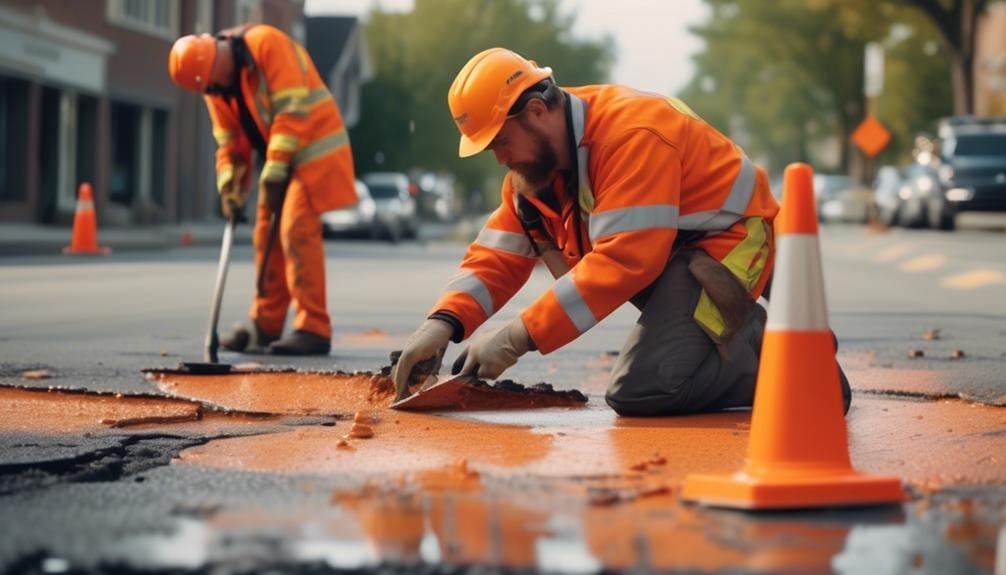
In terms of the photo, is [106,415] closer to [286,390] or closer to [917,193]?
[286,390]

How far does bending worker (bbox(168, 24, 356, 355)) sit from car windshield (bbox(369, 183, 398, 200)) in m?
29.8

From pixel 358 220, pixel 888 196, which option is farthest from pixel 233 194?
pixel 888 196

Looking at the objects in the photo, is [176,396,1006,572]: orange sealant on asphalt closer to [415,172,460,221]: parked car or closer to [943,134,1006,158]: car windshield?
[943,134,1006,158]: car windshield

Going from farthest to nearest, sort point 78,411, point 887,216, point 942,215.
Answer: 1. point 887,216
2. point 942,215
3. point 78,411

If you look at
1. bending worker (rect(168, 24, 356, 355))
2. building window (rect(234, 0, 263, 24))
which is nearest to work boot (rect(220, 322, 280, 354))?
bending worker (rect(168, 24, 356, 355))

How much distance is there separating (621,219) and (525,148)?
442 mm

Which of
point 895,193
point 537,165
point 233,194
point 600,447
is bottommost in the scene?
point 895,193

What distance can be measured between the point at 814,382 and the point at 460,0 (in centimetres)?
7365

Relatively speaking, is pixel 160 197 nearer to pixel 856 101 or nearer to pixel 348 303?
pixel 348 303

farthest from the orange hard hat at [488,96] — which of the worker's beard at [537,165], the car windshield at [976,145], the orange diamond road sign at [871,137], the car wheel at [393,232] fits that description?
the orange diamond road sign at [871,137]

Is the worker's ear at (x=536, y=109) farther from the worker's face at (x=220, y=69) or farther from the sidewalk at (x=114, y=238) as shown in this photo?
the sidewalk at (x=114, y=238)

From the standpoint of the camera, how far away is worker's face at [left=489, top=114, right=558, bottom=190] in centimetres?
641

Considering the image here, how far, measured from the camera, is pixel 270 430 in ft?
20.8

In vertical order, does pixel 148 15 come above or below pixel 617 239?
above
